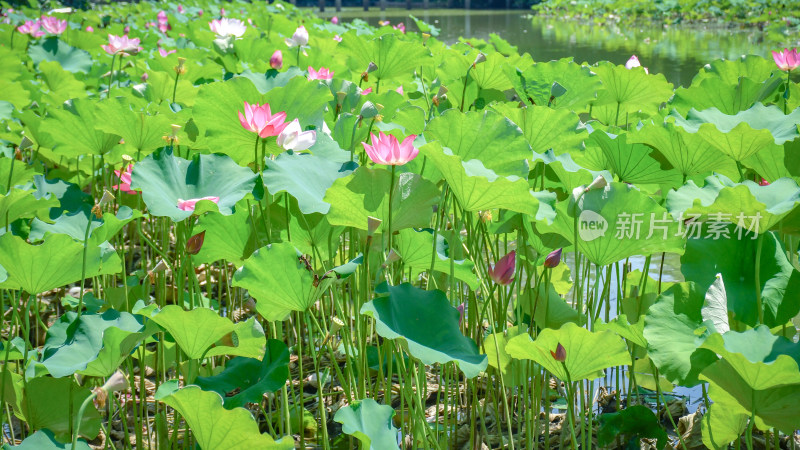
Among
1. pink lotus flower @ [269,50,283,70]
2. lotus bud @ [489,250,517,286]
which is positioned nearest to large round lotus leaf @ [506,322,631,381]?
lotus bud @ [489,250,517,286]

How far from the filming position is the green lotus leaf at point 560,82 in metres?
1.46

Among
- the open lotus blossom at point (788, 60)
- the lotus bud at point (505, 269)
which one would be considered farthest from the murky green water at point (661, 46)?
the lotus bud at point (505, 269)

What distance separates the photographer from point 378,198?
3.22 feet

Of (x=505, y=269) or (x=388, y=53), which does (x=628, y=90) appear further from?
(x=505, y=269)

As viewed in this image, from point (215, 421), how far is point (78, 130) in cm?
83

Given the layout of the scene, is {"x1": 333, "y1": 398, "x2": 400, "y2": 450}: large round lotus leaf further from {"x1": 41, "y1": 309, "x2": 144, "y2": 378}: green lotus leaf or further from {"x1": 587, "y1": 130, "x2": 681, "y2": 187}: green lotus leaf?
{"x1": 587, "y1": 130, "x2": 681, "y2": 187}: green lotus leaf

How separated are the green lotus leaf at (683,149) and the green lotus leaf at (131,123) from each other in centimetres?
80

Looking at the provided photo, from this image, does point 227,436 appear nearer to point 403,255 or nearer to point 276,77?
point 403,255

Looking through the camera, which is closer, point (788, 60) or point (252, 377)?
point (252, 377)

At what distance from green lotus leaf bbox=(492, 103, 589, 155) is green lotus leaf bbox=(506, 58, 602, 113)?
0.26 metres

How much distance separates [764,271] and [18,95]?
70.5 inches

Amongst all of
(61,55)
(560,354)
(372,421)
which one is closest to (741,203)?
(560,354)

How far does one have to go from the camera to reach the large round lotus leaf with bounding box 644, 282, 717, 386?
2.84 feet

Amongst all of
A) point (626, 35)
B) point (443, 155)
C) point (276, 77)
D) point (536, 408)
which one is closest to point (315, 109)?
point (276, 77)
